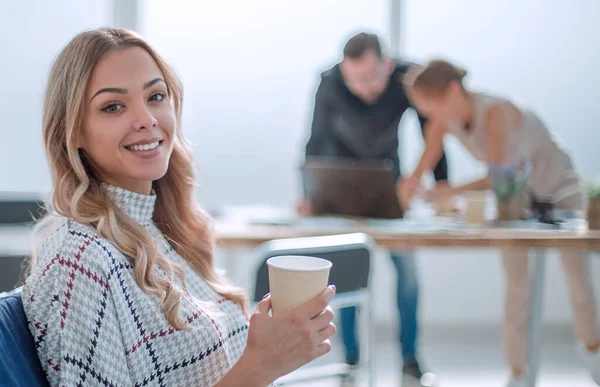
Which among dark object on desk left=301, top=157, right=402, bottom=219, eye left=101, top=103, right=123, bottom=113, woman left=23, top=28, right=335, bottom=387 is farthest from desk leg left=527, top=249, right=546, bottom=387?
eye left=101, top=103, right=123, bottom=113

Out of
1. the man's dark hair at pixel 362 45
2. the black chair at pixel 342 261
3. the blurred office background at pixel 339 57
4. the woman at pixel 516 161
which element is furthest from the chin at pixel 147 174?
the blurred office background at pixel 339 57

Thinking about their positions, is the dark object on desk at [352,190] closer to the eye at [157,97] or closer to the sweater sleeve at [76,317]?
the eye at [157,97]

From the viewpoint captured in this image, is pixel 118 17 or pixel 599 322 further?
pixel 118 17

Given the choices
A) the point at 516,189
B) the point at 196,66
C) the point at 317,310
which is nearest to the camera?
the point at 317,310

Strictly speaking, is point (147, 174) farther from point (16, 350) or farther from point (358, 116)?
point (358, 116)

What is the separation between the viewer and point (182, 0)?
3.61 meters

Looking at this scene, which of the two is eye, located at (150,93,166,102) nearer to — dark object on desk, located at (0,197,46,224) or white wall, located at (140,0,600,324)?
dark object on desk, located at (0,197,46,224)

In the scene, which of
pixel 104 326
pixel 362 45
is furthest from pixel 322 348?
pixel 362 45

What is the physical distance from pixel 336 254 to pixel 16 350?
1052 millimetres

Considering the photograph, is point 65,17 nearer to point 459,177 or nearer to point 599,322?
point 459,177

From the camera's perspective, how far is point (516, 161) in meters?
2.44

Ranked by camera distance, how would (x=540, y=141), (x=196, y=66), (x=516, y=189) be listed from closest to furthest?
(x=516, y=189), (x=540, y=141), (x=196, y=66)

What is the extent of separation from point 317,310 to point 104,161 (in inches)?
17.5

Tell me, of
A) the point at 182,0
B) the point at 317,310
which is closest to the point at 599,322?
the point at 317,310
